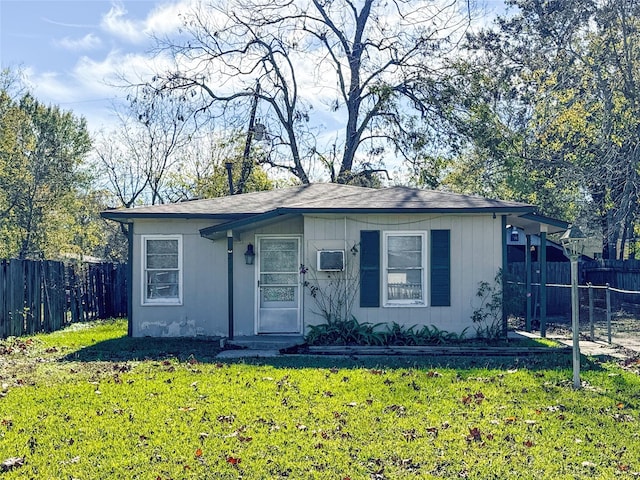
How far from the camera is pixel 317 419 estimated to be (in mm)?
5711

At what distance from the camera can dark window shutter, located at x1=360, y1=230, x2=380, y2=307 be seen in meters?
10.7

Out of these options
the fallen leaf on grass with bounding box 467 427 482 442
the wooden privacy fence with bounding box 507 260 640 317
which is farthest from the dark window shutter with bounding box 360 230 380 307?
the wooden privacy fence with bounding box 507 260 640 317

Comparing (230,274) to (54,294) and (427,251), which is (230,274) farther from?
(54,294)

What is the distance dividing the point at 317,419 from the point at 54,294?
935cm

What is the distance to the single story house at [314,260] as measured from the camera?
1073 centimetres

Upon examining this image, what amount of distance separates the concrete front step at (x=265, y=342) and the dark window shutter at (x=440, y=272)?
2.43 m

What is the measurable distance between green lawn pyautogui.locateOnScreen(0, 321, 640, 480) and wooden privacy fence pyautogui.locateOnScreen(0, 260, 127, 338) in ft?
9.39

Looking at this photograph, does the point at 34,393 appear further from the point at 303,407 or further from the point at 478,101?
the point at 478,101

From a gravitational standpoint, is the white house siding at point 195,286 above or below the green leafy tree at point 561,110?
below

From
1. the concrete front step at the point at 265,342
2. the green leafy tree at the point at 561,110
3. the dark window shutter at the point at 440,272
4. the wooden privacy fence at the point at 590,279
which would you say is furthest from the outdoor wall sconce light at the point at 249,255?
the green leafy tree at the point at 561,110

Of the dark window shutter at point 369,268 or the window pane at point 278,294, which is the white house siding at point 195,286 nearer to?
the window pane at point 278,294

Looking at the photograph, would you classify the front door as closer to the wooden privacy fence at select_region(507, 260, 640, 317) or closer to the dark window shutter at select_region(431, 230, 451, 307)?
the dark window shutter at select_region(431, 230, 451, 307)

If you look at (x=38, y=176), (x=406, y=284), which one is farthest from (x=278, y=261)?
(x=38, y=176)

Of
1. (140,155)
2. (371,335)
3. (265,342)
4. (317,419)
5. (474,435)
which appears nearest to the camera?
A: (474,435)
